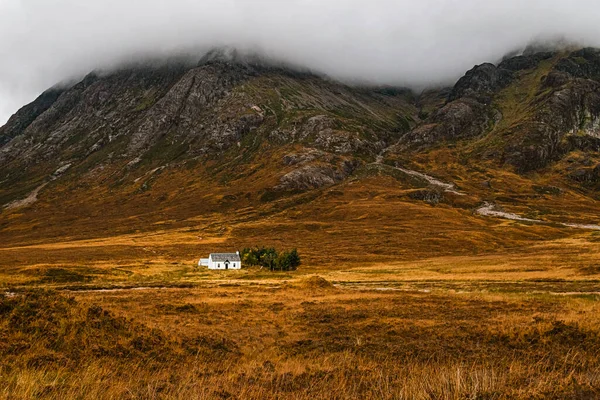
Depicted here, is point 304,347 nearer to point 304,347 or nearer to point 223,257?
point 304,347

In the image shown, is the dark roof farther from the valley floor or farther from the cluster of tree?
the valley floor

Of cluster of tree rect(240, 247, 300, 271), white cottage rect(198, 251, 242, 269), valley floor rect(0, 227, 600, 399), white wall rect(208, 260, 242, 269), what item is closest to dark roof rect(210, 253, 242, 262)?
white cottage rect(198, 251, 242, 269)

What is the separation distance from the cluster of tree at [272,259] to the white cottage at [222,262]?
14.3 ft

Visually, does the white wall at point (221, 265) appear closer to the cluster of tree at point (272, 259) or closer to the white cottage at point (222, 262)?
the white cottage at point (222, 262)

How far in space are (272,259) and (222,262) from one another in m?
13.1

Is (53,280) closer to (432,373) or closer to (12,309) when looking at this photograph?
(12,309)

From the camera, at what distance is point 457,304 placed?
29797 mm

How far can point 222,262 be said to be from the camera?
9956 centimetres

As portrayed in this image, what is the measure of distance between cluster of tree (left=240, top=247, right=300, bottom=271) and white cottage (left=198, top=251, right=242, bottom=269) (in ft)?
14.3

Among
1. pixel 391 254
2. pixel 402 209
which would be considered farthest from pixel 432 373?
pixel 402 209

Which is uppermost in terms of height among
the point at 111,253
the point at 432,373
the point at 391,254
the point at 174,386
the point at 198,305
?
the point at 174,386

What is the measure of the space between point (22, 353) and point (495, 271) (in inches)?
2799

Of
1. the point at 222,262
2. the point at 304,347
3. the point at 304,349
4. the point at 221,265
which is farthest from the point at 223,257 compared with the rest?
the point at 304,349

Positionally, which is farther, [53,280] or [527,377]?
[53,280]
